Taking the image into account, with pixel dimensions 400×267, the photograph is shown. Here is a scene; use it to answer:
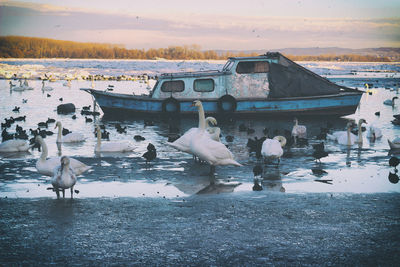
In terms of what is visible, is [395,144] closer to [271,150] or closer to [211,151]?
[271,150]

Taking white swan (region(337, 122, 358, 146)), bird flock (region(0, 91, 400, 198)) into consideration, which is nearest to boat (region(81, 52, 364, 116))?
bird flock (region(0, 91, 400, 198))

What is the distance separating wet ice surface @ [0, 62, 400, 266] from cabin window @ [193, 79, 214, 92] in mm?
12216

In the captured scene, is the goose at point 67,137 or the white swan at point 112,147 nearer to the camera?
the white swan at point 112,147

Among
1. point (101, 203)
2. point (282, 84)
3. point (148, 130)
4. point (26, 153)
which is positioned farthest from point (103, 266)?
point (282, 84)

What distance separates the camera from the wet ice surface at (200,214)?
21.1 feet

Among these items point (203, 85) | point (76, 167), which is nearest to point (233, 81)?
point (203, 85)

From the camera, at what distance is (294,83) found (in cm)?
2602

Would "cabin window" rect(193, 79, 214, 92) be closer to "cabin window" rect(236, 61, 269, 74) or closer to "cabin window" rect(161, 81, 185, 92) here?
"cabin window" rect(161, 81, 185, 92)

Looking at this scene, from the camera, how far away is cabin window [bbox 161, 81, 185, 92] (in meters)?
26.3

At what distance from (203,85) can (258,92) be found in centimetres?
278

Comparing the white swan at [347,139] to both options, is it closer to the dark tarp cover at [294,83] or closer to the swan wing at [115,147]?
the swan wing at [115,147]

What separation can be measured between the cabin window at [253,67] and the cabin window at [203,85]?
1.50 metres

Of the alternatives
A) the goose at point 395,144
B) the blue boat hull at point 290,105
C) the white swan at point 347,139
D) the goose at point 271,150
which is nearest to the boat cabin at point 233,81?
the blue boat hull at point 290,105

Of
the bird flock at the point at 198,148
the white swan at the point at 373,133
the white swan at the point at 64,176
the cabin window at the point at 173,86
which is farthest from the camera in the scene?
the cabin window at the point at 173,86
